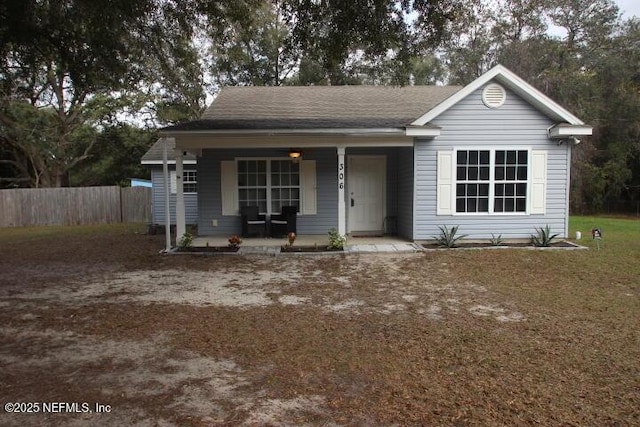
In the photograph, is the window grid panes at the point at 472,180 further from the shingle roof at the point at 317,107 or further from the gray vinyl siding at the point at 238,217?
the gray vinyl siding at the point at 238,217

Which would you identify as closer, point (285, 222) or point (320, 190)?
point (285, 222)

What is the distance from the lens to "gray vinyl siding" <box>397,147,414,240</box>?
10.6m

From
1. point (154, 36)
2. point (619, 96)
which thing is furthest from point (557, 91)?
point (154, 36)

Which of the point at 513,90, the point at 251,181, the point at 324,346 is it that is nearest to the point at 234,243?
the point at 251,181

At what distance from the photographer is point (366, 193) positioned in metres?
12.0

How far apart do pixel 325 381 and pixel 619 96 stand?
27.1 m

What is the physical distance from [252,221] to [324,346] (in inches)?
294

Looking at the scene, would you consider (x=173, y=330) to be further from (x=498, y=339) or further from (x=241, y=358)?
(x=498, y=339)

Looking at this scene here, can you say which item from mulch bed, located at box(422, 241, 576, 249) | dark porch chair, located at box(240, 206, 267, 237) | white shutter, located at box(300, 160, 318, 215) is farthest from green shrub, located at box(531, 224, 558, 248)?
dark porch chair, located at box(240, 206, 267, 237)

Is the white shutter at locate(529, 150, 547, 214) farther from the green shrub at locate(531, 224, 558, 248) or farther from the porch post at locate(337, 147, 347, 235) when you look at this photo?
the porch post at locate(337, 147, 347, 235)

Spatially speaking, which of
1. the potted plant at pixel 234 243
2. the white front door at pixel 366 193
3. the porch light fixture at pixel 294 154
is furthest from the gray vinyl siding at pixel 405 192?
the potted plant at pixel 234 243

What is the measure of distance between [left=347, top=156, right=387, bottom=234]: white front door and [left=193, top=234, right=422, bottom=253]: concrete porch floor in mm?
722

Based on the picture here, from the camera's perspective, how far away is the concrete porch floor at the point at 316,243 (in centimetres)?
980

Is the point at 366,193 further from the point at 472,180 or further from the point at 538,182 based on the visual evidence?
the point at 538,182
